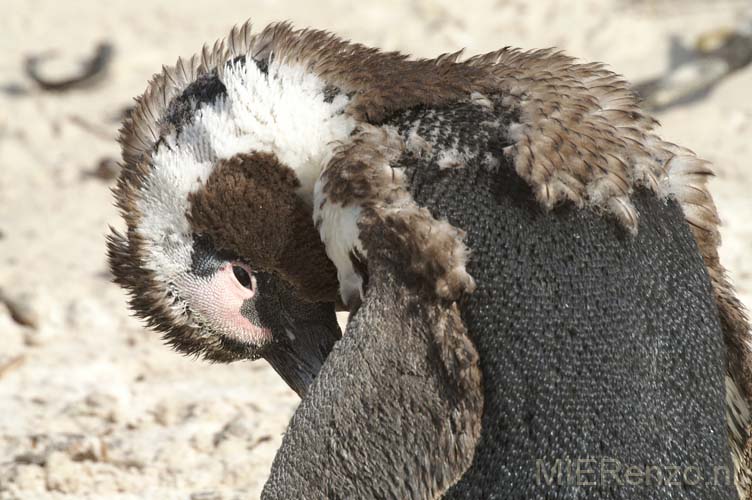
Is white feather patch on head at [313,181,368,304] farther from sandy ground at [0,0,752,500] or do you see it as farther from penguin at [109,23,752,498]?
sandy ground at [0,0,752,500]

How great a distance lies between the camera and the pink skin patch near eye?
116 inches

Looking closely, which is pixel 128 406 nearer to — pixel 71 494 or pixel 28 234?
pixel 71 494

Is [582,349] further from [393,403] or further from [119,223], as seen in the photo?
[119,223]

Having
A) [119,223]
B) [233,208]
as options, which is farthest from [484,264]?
[119,223]

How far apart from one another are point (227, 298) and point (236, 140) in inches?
17.5

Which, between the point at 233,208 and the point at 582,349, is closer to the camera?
the point at 582,349

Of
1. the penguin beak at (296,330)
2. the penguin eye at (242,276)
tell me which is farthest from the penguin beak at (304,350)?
the penguin eye at (242,276)

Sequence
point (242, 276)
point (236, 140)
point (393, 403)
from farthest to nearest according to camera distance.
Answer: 1. point (242, 276)
2. point (236, 140)
3. point (393, 403)

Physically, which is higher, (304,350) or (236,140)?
(236,140)

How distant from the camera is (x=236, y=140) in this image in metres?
2.78

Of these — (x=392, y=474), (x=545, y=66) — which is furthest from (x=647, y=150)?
(x=392, y=474)

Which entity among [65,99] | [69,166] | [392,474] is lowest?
[392,474]

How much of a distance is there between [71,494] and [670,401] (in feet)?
6.81

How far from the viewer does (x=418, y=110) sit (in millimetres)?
2619
